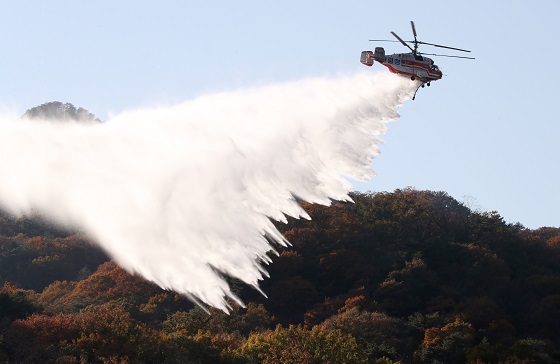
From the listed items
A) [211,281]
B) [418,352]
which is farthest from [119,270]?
[418,352]

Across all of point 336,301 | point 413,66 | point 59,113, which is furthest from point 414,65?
point 59,113

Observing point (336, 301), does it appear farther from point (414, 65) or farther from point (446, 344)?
point (414, 65)

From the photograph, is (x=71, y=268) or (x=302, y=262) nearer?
(x=302, y=262)

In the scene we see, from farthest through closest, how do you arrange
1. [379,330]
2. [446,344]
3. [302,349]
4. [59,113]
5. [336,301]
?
[59,113], [336,301], [379,330], [446,344], [302,349]

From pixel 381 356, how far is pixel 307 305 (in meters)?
23.4

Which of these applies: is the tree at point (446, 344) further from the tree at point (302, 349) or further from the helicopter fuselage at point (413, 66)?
the helicopter fuselage at point (413, 66)

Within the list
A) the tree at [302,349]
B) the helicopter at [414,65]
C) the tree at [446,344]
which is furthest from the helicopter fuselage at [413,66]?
the tree at [446,344]

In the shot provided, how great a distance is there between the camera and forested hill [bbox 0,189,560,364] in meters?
72.1

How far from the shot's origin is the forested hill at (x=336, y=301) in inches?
2837

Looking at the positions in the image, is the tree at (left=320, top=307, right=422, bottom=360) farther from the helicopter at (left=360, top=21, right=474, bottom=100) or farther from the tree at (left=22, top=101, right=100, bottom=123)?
the tree at (left=22, top=101, right=100, bottom=123)

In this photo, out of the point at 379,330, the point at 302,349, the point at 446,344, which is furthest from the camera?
the point at 379,330

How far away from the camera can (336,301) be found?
99.6 metres

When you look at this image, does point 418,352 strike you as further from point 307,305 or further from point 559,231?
point 559,231

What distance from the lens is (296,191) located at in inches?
2849
